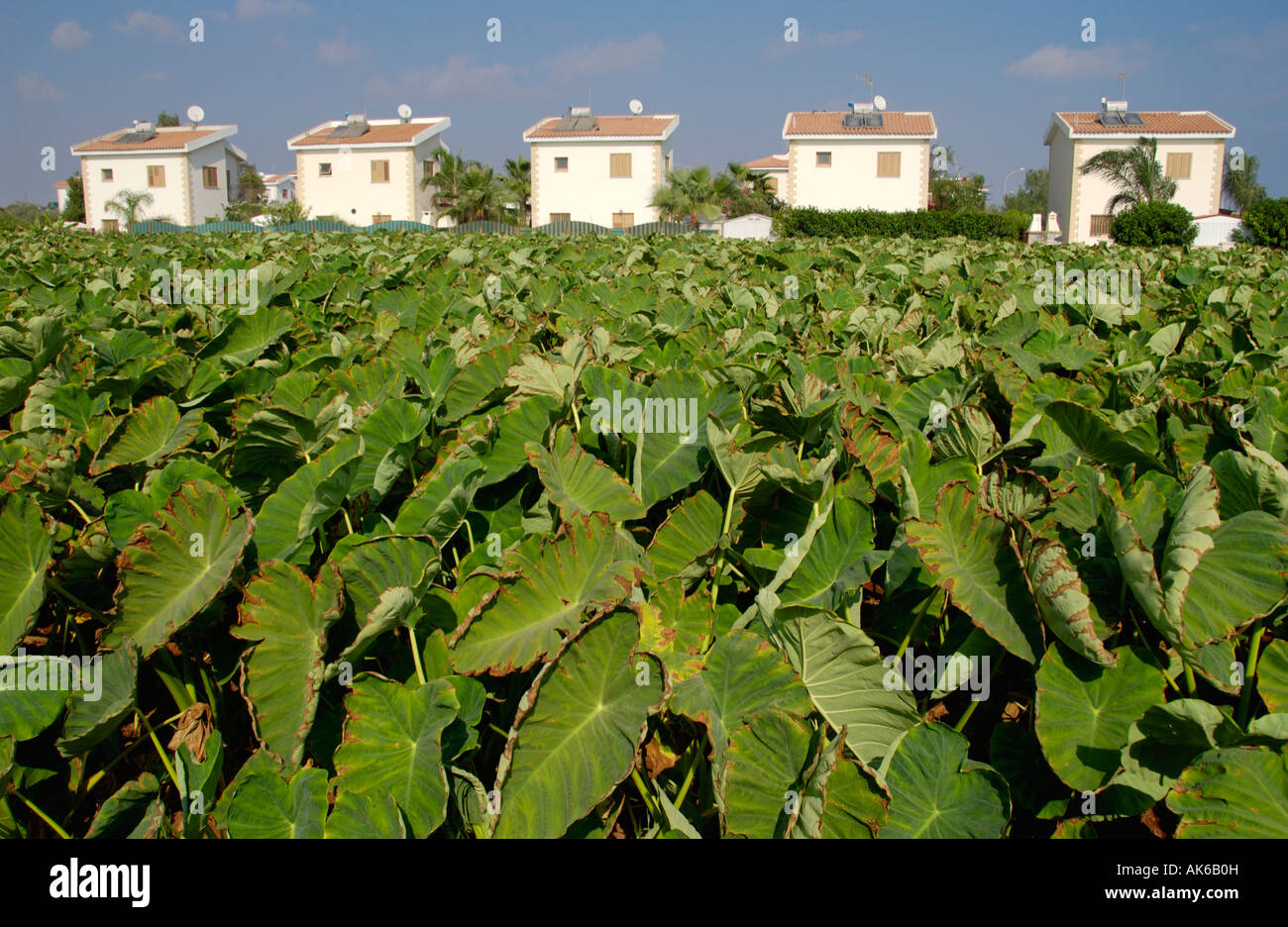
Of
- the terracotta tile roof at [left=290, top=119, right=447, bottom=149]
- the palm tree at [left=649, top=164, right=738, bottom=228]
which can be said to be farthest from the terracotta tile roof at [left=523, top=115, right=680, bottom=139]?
the terracotta tile roof at [left=290, top=119, right=447, bottom=149]

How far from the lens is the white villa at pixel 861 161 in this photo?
44500 millimetres

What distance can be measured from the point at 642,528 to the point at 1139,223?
90.5ft

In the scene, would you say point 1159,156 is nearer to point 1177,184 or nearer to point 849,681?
point 1177,184

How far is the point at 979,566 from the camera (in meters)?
1.34

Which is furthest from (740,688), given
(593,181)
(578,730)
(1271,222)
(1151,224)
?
(593,181)

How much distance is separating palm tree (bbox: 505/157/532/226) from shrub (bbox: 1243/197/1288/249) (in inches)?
1362

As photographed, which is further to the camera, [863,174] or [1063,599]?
[863,174]

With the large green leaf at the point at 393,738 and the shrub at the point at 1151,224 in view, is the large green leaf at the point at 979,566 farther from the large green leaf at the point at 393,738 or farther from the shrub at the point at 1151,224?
the shrub at the point at 1151,224

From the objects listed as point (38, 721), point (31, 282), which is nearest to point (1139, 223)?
point (31, 282)

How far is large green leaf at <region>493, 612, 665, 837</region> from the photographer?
108 centimetres

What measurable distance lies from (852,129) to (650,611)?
158 feet

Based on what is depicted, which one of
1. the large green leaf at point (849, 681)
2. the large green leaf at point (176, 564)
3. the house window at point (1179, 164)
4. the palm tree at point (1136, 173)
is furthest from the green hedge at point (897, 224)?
the large green leaf at point (849, 681)
